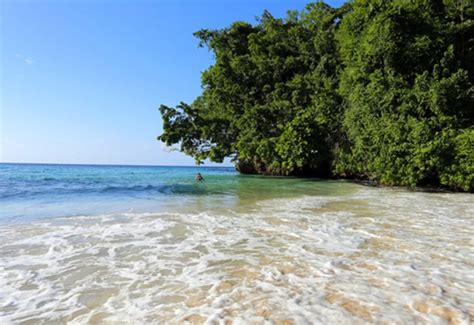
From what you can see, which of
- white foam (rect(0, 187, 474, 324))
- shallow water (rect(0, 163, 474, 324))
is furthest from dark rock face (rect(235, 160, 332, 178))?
white foam (rect(0, 187, 474, 324))

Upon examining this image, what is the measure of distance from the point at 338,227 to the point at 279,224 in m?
1.15

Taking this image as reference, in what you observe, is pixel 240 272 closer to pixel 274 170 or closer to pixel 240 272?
pixel 240 272

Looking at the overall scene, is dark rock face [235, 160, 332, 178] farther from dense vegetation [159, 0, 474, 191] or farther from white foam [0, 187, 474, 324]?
white foam [0, 187, 474, 324]

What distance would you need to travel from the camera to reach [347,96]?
20.4 m

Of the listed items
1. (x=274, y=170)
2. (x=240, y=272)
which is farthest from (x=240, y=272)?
(x=274, y=170)

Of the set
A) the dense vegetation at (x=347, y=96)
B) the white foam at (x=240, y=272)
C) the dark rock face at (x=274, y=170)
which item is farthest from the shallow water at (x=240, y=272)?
the dark rock face at (x=274, y=170)

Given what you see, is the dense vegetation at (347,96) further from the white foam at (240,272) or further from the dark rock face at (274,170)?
the white foam at (240,272)

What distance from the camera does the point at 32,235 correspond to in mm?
5500

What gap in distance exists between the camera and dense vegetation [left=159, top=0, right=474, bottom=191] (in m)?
14.7

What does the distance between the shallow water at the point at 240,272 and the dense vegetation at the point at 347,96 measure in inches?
381

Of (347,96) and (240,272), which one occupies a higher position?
(347,96)

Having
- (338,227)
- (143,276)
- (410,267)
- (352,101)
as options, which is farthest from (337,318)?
(352,101)

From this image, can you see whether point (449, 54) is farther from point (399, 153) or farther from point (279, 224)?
point (279, 224)

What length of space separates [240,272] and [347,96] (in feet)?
63.2
